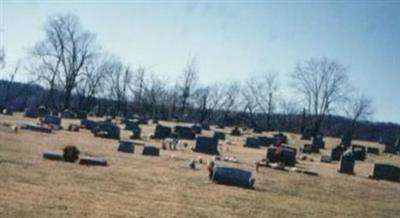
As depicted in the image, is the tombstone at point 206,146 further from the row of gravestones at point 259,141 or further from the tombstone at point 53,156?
the tombstone at point 53,156

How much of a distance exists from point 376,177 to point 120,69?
6983cm

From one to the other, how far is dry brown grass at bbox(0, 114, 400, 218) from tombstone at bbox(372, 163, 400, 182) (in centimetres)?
389

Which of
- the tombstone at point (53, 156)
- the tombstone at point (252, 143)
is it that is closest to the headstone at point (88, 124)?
the tombstone at point (252, 143)

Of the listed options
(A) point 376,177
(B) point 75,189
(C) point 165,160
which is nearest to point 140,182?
(B) point 75,189

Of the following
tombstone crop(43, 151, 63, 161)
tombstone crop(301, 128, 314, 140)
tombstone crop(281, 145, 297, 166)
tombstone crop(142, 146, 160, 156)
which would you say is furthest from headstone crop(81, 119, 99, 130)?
tombstone crop(301, 128, 314, 140)

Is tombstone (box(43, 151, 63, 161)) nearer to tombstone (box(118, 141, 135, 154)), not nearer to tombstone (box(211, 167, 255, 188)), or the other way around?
tombstone (box(211, 167, 255, 188))

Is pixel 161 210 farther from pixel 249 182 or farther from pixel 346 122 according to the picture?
pixel 346 122

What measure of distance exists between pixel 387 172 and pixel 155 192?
18.1 metres

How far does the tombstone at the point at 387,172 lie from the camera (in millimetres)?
30047

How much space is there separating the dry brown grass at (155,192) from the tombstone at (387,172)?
12.7ft

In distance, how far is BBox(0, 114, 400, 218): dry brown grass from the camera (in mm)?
12445

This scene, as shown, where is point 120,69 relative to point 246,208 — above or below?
above

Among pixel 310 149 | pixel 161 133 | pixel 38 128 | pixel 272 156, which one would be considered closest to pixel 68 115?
pixel 161 133

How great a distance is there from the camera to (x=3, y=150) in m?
21.5
